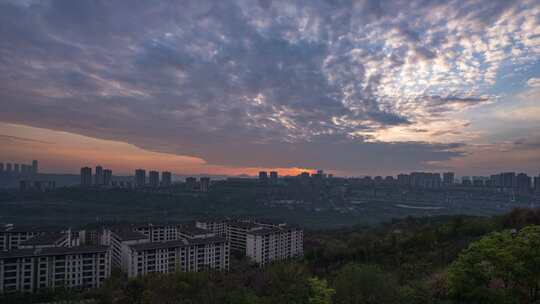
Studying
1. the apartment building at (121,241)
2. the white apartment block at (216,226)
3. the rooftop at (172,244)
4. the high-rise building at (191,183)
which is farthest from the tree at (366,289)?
the high-rise building at (191,183)

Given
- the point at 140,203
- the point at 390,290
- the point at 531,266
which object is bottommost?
the point at 140,203

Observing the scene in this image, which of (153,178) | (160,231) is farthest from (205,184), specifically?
(160,231)

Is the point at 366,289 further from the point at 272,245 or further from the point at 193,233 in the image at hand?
the point at 193,233

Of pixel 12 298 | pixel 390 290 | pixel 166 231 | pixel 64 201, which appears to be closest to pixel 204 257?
pixel 166 231

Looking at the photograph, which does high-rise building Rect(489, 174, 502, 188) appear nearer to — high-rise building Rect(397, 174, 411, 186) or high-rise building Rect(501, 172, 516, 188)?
high-rise building Rect(501, 172, 516, 188)

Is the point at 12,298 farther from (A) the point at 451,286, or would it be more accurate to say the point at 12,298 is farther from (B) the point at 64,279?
(A) the point at 451,286

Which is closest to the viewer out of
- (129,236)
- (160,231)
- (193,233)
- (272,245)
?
(129,236)
